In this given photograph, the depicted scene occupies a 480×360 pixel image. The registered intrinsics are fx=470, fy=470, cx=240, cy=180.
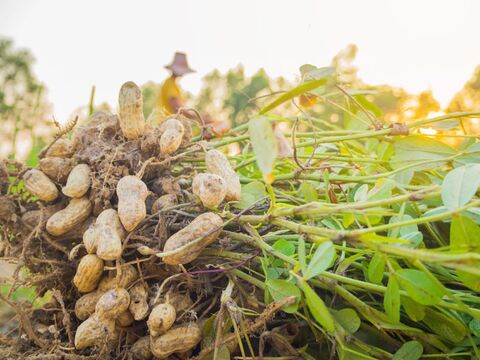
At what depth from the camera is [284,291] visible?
0.42 metres

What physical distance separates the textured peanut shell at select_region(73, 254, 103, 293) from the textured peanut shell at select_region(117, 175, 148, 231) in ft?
0.15

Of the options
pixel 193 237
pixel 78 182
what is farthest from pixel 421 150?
pixel 78 182

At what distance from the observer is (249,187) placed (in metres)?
0.50

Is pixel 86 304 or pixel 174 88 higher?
pixel 174 88

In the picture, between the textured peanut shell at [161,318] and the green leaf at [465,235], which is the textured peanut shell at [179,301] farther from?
the green leaf at [465,235]

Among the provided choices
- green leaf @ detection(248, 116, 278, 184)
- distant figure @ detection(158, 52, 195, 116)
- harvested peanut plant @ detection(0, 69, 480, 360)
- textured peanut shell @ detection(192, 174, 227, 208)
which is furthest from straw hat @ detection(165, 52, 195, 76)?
green leaf @ detection(248, 116, 278, 184)

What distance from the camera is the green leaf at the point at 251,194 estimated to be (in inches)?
18.8

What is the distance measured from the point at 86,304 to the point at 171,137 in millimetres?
195

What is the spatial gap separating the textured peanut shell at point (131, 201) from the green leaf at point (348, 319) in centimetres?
21

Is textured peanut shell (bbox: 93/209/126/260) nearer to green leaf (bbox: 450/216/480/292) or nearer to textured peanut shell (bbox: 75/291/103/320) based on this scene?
textured peanut shell (bbox: 75/291/103/320)

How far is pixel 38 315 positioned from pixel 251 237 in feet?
0.92

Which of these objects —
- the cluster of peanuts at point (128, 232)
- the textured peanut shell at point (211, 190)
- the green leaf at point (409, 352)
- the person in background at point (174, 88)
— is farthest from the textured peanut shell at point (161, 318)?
the person in background at point (174, 88)

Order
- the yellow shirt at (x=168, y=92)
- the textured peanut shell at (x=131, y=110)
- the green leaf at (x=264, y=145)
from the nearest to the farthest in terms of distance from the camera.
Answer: the green leaf at (x=264, y=145)
the textured peanut shell at (x=131, y=110)
the yellow shirt at (x=168, y=92)

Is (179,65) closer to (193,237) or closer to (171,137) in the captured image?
(171,137)
